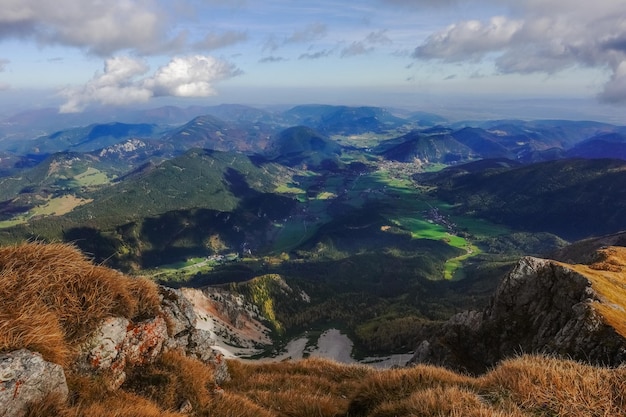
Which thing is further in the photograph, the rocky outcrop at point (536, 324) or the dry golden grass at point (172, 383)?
the rocky outcrop at point (536, 324)

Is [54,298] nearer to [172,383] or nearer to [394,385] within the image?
[172,383]

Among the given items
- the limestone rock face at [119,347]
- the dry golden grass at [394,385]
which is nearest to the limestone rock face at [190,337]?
the limestone rock face at [119,347]

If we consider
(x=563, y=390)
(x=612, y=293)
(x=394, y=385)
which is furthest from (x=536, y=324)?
(x=563, y=390)

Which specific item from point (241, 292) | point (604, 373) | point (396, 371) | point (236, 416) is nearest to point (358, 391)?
point (396, 371)

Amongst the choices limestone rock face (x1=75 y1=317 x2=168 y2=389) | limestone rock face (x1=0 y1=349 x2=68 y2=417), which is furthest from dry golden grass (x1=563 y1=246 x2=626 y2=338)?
limestone rock face (x1=0 y1=349 x2=68 y2=417)

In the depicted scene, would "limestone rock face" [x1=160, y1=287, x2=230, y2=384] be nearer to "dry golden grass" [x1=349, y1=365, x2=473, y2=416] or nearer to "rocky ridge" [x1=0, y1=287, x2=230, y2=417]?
"rocky ridge" [x1=0, y1=287, x2=230, y2=417]

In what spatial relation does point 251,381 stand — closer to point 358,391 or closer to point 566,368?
point 358,391

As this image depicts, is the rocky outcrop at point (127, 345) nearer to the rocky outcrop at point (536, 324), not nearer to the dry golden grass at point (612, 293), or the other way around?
the rocky outcrop at point (536, 324)
